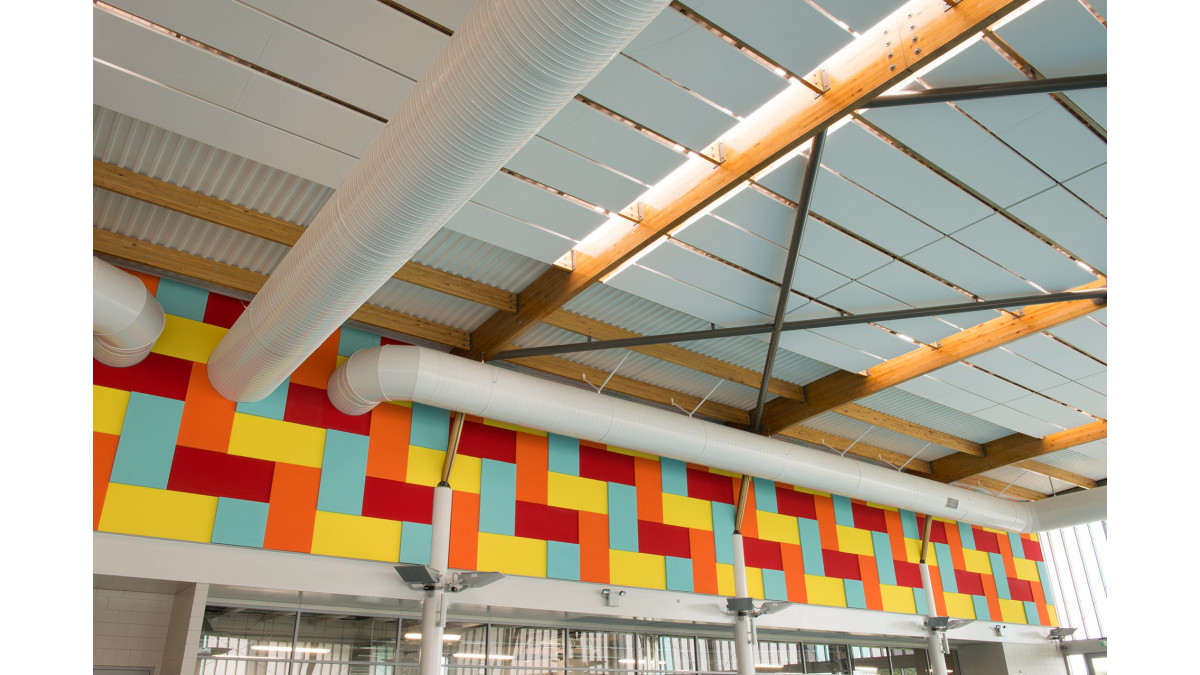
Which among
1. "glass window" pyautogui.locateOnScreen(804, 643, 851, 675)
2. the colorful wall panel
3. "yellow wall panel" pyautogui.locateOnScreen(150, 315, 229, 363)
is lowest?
"glass window" pyautogui.locateOnScreen(804, 643, 851, 675)

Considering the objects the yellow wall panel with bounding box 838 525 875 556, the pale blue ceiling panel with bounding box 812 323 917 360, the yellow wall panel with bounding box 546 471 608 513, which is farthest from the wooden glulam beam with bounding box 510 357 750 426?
the yellow wall panel with bounding box 838 525 875 556

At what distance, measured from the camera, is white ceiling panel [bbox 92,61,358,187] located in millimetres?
9859

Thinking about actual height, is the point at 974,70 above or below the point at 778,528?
above

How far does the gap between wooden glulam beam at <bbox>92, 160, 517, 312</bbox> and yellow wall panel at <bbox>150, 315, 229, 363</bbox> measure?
90.5 inches

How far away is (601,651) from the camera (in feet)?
63.1

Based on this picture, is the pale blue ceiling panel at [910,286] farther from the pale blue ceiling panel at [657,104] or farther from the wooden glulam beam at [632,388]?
the wooden glulam beam at [632,388]

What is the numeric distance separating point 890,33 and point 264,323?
946 cm

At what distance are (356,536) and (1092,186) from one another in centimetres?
1384

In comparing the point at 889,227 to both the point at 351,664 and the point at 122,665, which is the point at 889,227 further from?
the point at 122,665

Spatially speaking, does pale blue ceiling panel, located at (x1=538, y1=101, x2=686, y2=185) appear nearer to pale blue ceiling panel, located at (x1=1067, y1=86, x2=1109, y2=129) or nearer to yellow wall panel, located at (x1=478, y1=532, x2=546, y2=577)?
pale blue ceiling panel, located at (x1=1067, y1=86, x2=1109, y2=129)

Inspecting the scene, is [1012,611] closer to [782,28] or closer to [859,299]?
[859,299]

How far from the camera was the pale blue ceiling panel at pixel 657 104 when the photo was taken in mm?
9867

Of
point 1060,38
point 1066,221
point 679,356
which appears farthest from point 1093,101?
point 679,356

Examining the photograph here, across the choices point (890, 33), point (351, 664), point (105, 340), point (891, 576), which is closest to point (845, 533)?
point (891, 576)
